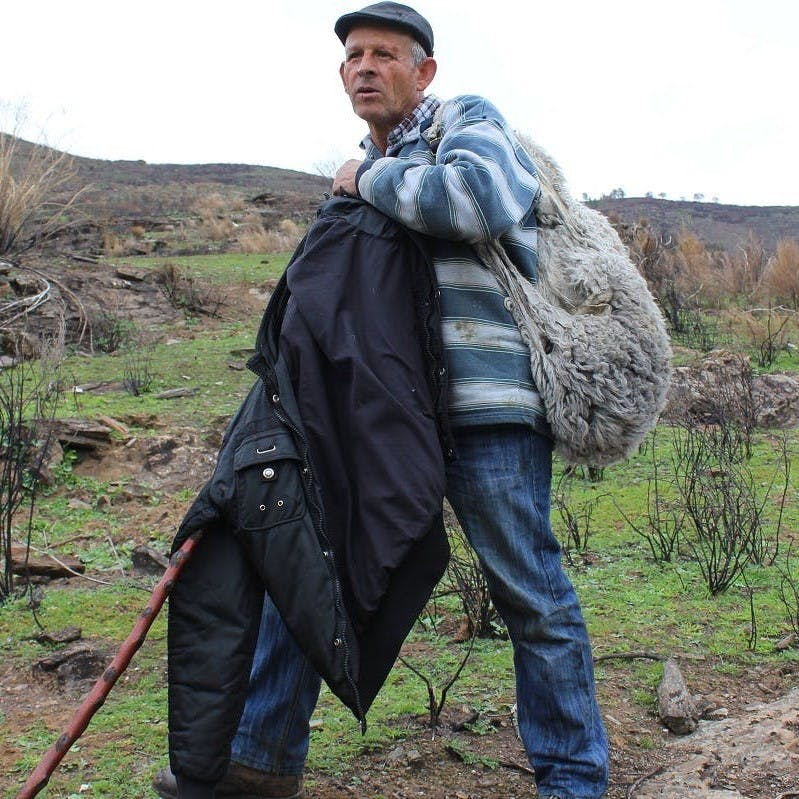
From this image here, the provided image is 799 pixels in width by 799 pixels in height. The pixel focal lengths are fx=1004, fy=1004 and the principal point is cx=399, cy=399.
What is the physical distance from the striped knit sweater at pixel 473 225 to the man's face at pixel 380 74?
0.12m

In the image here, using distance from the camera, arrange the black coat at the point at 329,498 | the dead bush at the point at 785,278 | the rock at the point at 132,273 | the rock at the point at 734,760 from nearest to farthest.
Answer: the black coat at the point at 329,498 < the rock at the point at 734,760 < the dead bush at the point at 785,278 < the rock at the point at 132,273

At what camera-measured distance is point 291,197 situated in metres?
27.9

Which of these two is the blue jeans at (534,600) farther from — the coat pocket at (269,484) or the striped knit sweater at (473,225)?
the coat pocket at (269,484)

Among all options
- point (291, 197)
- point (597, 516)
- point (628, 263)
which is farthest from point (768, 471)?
point (291, 197)

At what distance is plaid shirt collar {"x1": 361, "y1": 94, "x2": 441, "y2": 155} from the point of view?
7.68 feet

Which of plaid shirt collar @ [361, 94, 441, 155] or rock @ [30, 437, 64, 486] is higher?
plaid shirt collar @ [361, 94, 441, 155]

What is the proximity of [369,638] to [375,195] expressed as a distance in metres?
0.93

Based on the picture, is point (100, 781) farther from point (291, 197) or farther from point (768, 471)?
point (291, 197)

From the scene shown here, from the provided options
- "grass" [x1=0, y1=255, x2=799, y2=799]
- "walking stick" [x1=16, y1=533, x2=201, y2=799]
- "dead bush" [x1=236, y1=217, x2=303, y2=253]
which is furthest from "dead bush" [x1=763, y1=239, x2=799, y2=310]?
→ "walking stick" [x1=16, y1=533, x2=201, y2=799]

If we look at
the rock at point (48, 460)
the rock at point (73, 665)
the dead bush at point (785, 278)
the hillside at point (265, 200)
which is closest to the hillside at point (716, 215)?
the hillside at point (265, 200)

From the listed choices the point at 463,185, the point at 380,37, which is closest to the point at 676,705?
the point at 463,185

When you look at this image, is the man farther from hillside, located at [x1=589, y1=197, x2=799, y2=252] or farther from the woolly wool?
hillside, located at [x1=589, y1=197, x2=799, y2=252]

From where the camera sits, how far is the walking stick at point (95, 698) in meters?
1.90

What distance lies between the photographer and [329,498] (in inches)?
82.4
